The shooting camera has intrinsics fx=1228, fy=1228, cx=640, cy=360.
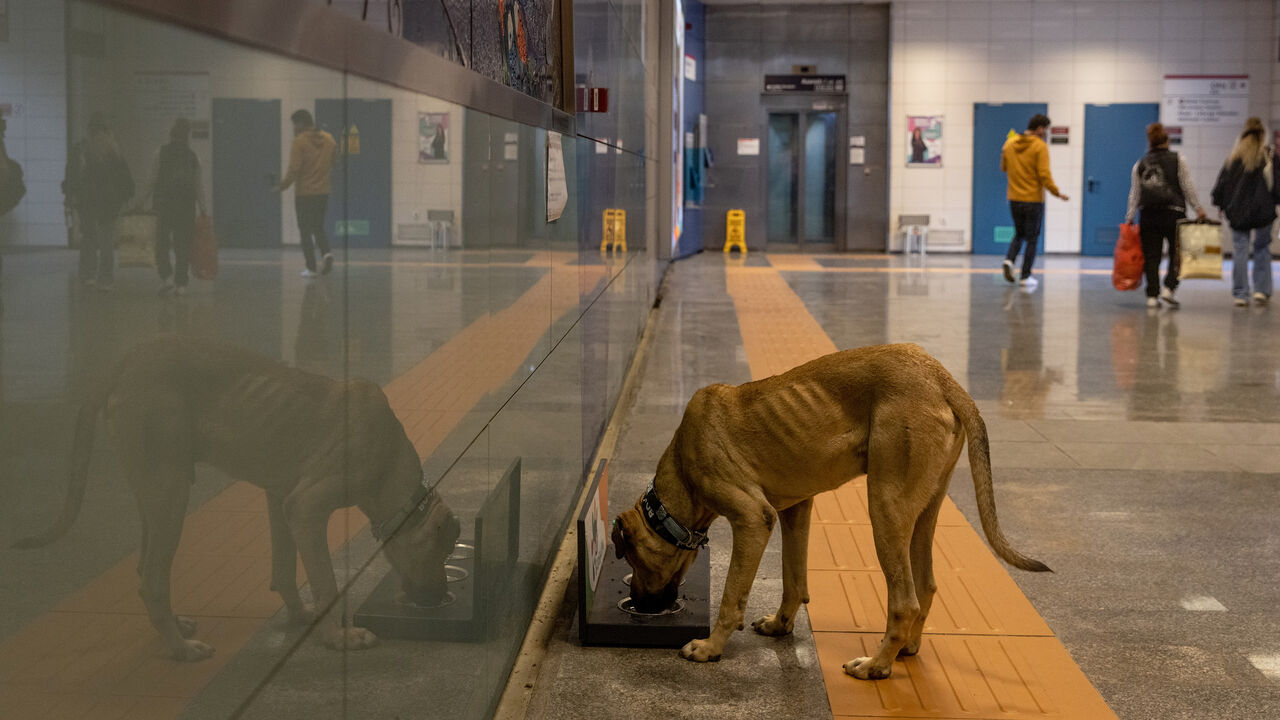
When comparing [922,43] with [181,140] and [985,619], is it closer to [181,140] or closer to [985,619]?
[985,619]

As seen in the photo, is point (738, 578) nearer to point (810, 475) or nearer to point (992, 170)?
point (810, 475)

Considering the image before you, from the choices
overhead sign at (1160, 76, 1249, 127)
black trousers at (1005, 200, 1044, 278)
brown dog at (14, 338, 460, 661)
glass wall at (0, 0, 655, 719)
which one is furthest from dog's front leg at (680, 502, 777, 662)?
overhead sign at (1160, 76, 1249, 127)

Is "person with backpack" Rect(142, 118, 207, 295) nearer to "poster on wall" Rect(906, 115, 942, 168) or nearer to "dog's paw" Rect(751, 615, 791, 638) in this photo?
"dog's paw" Rect(751, 615, 791, 638)

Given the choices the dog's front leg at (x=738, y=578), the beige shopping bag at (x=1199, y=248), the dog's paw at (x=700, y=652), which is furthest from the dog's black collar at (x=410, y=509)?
the beige shopping bag at (x=1199, y=248)

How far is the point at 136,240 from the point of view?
1169 mm

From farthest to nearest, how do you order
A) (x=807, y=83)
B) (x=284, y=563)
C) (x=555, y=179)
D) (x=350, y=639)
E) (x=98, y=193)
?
(x=807, y=83) < (x=555, y=179) < (x=350, y=639) < (x=284, y=563) < (x=98, y=193)

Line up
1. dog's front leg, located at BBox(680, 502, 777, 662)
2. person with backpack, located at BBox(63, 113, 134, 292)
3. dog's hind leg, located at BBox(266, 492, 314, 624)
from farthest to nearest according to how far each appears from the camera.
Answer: dog's front leg, located at BBox(680, 502, 777, 662) < dog's hind leg, located at BBox(266, 492, 314, 624) < person with backpack, located at BBox(63, 113, 134, 292)

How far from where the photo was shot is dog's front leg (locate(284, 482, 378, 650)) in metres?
1.61

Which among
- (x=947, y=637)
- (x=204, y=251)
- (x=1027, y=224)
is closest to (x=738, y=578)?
(x=947, y=637)

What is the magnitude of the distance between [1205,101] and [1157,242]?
1154cm

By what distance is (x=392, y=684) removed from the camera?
208cm

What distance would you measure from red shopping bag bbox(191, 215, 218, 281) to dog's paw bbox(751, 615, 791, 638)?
108 inches

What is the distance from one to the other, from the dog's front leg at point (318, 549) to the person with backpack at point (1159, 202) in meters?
13.4

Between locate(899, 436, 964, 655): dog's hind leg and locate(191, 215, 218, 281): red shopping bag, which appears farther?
locate(899, 436, 964, 655): dog's hind leg
